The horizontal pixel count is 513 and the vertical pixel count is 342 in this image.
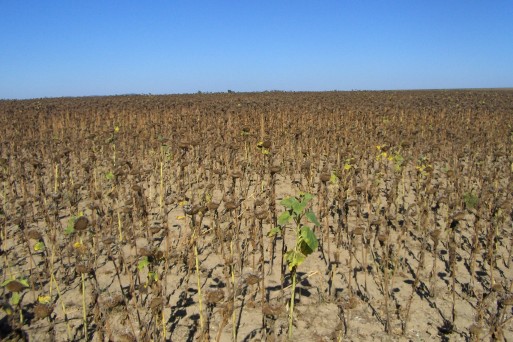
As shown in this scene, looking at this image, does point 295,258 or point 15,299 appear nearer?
point 15,299

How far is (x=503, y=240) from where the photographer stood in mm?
4934

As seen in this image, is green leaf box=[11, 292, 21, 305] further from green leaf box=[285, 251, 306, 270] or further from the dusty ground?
green leaf box=[285, 251, 306, 270]

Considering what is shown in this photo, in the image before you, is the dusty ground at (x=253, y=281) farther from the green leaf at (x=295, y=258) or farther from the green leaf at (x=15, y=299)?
the green leaf at (x=295, y=258)

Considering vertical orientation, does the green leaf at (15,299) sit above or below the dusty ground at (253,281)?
above

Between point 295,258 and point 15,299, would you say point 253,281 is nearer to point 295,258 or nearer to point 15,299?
point 295,258

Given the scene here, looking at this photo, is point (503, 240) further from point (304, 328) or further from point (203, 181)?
point (203, 181)

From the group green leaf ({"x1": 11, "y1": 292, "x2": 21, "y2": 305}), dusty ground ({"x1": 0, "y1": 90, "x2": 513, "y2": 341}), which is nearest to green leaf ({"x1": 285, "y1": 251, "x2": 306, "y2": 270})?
dusty ground ({"x1": 0, "y1": 90, "x2": 513, "y2": 341})

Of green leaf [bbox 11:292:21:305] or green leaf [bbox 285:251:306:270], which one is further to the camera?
green leaf [bbox 285:251:306:270]

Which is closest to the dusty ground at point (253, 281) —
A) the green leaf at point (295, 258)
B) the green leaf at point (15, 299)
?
the green leaf at point (15, 299)

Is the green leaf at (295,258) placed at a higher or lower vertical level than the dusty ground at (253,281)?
higher

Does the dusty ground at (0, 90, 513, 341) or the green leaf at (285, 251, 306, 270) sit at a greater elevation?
the green leaf at (285, 251, 306, 270)

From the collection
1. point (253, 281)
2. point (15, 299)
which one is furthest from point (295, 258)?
point (15, 299)

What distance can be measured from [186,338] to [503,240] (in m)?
4.05

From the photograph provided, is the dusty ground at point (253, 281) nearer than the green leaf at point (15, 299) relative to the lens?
No
